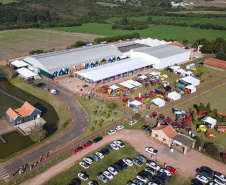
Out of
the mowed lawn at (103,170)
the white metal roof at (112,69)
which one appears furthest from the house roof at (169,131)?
the white metal roof at (112,69)

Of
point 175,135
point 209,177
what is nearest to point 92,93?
point 175,135

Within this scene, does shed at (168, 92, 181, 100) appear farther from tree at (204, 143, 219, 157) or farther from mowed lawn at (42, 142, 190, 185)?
mowed lawn at (42, 142, 190, 185)

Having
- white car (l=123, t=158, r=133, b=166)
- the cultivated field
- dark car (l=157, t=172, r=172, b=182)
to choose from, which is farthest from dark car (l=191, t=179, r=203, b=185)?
the cultivated field

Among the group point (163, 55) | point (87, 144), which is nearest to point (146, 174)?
point (87, 144)

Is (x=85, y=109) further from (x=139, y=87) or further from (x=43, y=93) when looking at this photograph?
(x=139, y=87)

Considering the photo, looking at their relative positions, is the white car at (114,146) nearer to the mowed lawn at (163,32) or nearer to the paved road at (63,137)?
the paved road at (63,137)
